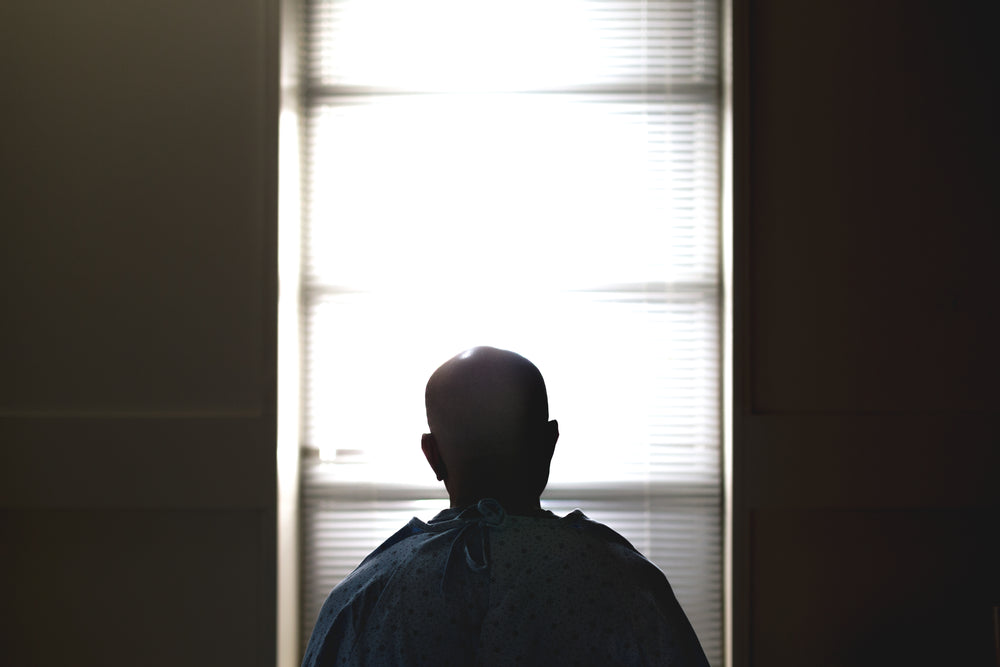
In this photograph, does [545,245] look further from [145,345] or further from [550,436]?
[550,436]

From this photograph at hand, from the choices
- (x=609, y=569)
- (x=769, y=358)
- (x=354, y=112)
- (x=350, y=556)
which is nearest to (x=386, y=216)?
(x=354, y=112)

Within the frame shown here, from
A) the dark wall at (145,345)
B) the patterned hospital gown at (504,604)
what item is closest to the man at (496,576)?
the patterned hospital gown at (504,604)

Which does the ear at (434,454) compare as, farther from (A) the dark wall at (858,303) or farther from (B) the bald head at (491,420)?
(A) the dark wall at (858,303)

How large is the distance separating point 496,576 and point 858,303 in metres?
1.74

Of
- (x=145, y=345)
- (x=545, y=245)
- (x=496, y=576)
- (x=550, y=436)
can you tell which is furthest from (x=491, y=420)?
(x=145, y=345)

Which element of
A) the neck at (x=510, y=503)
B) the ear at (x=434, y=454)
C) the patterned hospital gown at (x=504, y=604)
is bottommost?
the patterned hospital gown at (x=504, y=604)

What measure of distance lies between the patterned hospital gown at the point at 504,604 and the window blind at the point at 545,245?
141cm

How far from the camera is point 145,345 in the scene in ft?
7.86

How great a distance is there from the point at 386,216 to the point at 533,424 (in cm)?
154

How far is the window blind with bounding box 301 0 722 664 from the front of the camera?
2.60 m

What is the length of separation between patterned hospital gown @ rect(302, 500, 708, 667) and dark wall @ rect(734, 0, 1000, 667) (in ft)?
4.46

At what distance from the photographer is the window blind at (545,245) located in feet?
8.53

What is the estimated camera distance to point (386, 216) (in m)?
2.62

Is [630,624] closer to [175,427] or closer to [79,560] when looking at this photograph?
[175,427]
